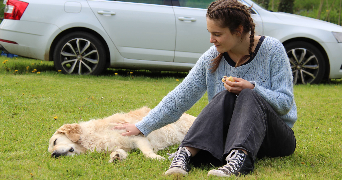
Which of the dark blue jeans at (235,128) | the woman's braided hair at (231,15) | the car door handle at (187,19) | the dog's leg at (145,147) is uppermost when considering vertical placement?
the woman's braided hair at (231,15)

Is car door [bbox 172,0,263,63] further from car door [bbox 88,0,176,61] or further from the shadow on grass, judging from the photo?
the shadow on grass

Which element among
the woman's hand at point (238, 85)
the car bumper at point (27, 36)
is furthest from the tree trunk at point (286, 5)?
the woman's hand at point (238, 85)

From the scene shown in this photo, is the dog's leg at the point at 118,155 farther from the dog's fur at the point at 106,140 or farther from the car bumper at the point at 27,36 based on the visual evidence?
the car bumper at the point at 27,36

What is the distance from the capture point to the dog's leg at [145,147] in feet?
10.7

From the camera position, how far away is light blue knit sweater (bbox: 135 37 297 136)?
2826 mm

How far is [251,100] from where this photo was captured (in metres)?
2.68

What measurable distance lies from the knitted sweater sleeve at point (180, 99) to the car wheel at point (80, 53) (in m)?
4.17

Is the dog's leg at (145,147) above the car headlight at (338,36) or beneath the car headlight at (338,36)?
beneath

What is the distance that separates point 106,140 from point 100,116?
1239 millimetres

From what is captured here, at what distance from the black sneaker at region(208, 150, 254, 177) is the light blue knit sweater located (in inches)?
19.3

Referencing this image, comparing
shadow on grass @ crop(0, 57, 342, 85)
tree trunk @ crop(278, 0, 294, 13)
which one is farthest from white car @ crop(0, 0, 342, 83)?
tree trunk @ crop(278, 0, 294, 13)

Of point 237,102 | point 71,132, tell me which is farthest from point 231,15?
point 71,132

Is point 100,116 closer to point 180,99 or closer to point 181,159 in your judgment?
point 180,99

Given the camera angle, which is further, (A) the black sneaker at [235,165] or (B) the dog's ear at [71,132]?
(B) the dog's ear at [71,132]
